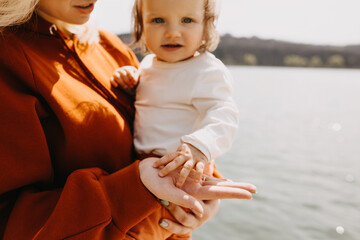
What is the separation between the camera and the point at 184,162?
1.00 m

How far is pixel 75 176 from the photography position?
0.95 meters

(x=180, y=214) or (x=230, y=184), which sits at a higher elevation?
(x=230, y=184)

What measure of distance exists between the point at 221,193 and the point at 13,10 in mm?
901

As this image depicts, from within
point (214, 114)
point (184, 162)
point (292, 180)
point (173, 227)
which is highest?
point (214, 114)

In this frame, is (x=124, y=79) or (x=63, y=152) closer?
(x=63, y=152)

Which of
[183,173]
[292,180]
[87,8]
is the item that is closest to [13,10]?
[87,8]

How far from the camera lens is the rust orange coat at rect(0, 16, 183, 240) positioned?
915 millimetres

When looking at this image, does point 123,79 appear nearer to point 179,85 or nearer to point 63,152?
point 179,85

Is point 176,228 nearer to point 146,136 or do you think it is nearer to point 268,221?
point 146,136

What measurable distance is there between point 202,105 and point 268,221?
3495 millimetres

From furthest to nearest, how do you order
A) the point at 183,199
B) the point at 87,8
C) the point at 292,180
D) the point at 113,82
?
1. the point at 292,180
2. the point at 113,82
3. the point at 87,8
4. the point at 183,199

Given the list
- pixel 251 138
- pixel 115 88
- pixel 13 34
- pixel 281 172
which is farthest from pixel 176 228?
pixel 251 138

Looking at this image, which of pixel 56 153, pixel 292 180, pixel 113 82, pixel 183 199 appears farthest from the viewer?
pixel 292 180

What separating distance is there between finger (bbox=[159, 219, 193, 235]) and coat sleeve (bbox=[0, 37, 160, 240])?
0.45 ft
